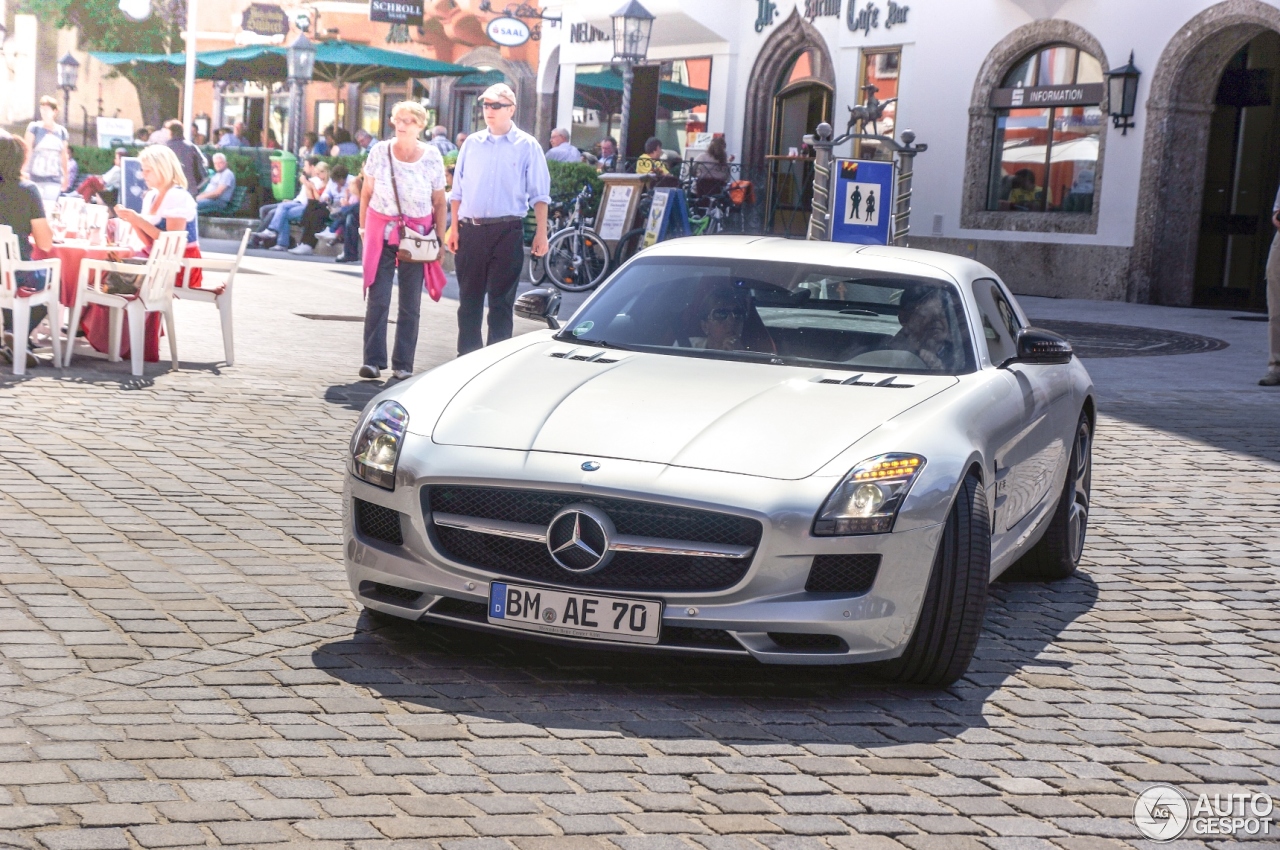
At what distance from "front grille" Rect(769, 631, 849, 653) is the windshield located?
4.38ft

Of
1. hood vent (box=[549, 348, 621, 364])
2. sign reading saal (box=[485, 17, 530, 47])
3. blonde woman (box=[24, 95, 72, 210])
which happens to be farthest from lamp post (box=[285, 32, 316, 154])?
hood vent (box=[549, 348, 621, 364])

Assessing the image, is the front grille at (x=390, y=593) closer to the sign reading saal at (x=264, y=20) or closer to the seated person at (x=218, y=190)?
the seated person at (x=218, y=190)

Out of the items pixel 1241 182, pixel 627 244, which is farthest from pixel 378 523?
pixel 1241 182

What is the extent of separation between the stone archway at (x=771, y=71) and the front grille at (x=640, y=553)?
A: 988 inches

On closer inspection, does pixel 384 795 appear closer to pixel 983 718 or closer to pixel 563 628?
pixel 563 628

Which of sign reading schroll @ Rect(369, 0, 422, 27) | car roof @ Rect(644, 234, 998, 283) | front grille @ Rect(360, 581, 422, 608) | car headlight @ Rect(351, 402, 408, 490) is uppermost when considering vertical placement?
sign reading schroll @ Rect(369, 0, 422, 27)

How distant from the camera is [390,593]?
506cm

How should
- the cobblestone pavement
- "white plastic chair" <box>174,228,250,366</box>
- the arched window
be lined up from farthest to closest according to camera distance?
the arched window, "white plastic chair" <box>174,228,250,366</box>, the cobblestone pavement

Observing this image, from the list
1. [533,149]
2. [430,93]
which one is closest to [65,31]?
[430,93]

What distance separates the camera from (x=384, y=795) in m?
3.90

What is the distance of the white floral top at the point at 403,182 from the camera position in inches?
434

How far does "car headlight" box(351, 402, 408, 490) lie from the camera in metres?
5.03

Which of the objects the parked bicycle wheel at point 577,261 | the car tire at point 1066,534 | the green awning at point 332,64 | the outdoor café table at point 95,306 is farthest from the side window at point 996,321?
the green awning at point 332,64

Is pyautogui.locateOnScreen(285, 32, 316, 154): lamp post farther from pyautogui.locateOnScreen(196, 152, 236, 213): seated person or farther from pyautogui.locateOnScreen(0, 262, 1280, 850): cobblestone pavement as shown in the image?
pyautogui.locateOnScreen(0, 262, 1280, 850): cobblestone pavement
